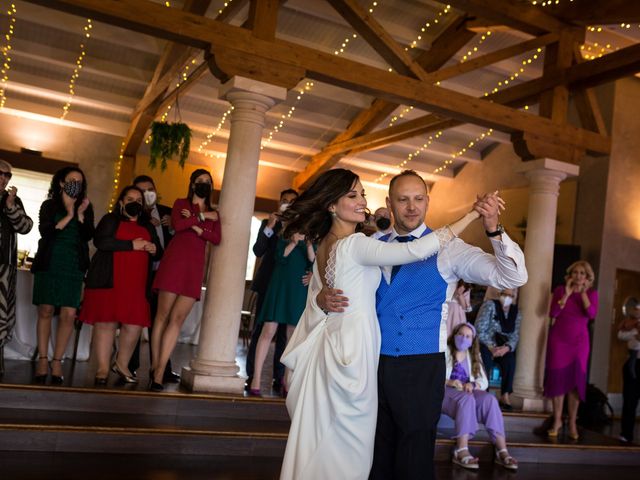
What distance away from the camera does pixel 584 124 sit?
794 centimetres

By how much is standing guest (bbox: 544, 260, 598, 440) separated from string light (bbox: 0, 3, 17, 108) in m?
7.08

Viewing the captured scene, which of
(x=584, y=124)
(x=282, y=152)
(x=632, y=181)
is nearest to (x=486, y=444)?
(x=584, y=124)

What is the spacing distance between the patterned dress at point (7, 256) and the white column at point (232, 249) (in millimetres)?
1422

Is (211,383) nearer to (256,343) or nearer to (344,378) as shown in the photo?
(256,343)

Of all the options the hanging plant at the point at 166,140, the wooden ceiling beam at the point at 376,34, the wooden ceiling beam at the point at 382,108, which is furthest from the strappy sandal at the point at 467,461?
the wooden ceiling beam at the point at 382,108

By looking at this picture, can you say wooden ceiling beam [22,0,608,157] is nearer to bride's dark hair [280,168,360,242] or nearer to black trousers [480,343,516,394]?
black trousers [480,343,516,394]

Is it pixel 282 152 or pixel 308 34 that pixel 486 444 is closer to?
pixel 308 34

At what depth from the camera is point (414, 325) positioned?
269cm

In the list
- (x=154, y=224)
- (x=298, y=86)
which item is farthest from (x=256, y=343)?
(x=298, y=86)

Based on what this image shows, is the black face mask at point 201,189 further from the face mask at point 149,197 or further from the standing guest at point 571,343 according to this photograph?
the standing guest at point 571,343

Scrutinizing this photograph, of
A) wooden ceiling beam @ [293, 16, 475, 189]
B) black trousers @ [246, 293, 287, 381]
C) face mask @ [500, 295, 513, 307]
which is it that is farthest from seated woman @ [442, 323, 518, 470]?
wooden ceiling beam @ [293, 16, 475, 189]

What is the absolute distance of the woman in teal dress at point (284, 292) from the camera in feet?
18.8

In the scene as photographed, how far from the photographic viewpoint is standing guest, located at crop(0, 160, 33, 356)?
511 centimetres

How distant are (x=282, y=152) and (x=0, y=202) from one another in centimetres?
858
